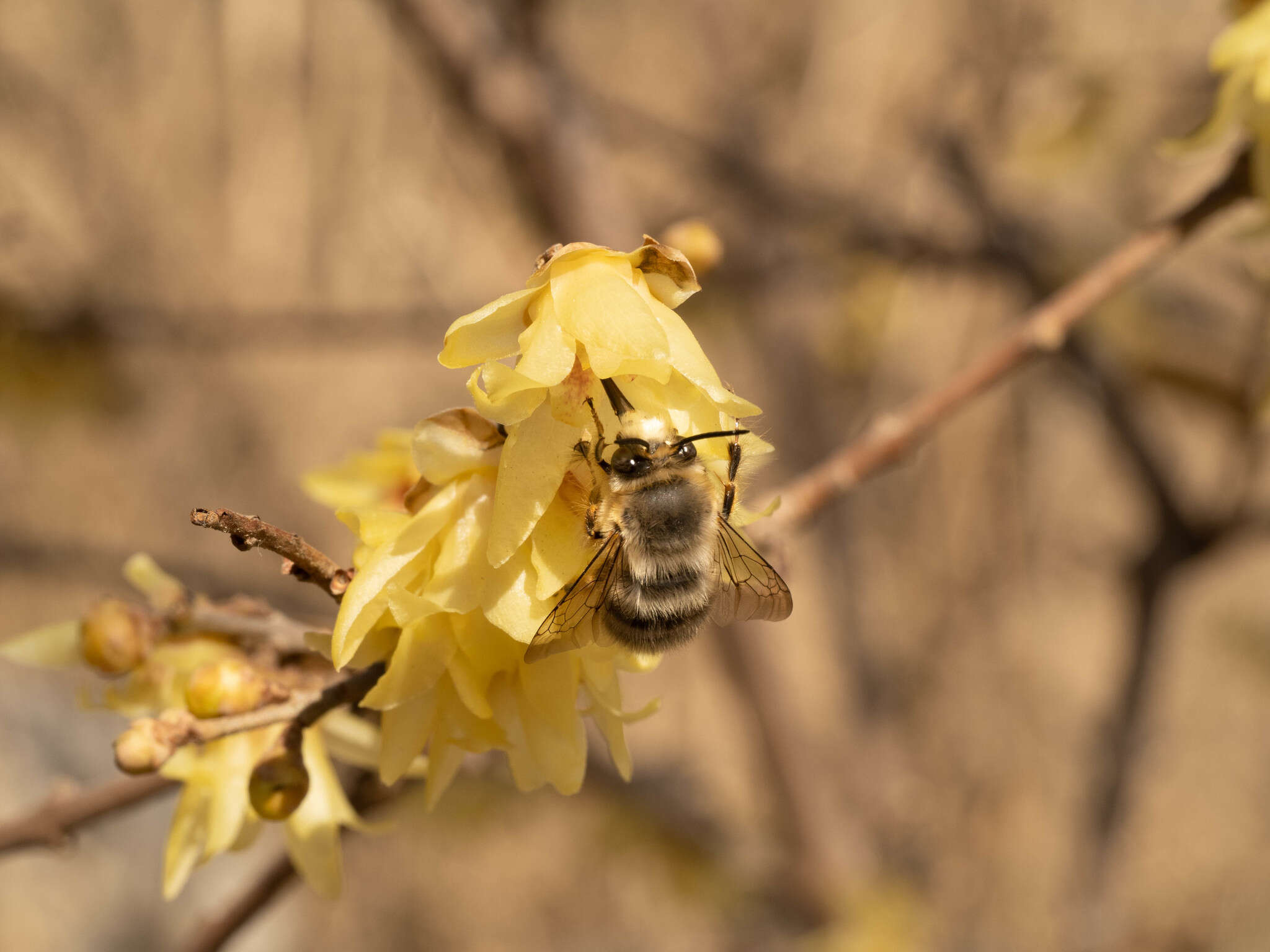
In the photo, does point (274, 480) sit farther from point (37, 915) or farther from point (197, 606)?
point (197, 606)

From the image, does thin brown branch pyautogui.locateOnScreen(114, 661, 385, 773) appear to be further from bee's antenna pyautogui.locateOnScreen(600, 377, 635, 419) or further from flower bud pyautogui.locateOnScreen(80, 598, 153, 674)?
bee's antenna pyautogui.locateOnScreen(600, 377, 635, 419)

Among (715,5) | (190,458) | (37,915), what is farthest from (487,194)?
(37,915)

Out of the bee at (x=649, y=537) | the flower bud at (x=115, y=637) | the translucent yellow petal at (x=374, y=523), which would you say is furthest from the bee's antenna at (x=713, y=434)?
the flower bud at (x=115, y=637)

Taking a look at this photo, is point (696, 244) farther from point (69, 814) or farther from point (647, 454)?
point (69, 814)

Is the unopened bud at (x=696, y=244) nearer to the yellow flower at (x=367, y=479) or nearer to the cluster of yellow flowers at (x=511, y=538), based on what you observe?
the cluster of yellow flowers at (x=511, y=538)

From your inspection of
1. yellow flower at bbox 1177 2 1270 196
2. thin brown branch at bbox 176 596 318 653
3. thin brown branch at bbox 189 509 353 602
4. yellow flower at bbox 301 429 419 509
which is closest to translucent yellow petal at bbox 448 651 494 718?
thin brown branch at bbox 189 509 353 602

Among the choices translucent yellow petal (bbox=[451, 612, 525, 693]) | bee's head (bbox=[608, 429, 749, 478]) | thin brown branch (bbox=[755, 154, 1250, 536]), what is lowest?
translucent yellow petal (bbox=[451, 612, 525, 693])

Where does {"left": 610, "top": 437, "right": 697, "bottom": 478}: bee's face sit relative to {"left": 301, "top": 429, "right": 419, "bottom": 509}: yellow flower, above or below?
below
